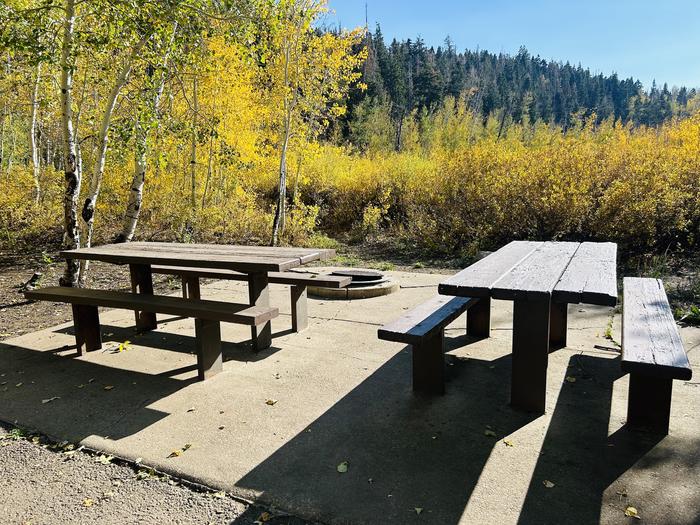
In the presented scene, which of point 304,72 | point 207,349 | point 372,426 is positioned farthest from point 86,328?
point 304,72

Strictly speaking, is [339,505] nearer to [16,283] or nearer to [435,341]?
[435,341]

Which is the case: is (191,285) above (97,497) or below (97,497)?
above

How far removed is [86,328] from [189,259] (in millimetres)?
1121

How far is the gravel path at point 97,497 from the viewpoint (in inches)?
73.3

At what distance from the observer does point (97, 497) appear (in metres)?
2.00

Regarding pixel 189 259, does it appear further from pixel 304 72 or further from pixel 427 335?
pixel 304 72

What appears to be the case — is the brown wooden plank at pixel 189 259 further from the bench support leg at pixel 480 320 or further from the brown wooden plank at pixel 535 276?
the bench support leg at pixel 480 320

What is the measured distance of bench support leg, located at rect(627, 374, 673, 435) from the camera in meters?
2.37

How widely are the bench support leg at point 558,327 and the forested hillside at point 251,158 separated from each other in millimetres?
4074

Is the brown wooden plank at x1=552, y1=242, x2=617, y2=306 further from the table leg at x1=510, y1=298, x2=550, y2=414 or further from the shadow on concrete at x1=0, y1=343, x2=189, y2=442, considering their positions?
the shadow on concrete at x1=0, y1=343, x2=189, y2=442

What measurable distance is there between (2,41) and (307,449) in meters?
4.76

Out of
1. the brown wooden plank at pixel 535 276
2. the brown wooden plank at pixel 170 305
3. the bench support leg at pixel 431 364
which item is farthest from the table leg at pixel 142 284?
the brown wooden plank at pixel 535 276

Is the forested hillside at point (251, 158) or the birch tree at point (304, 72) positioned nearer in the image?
the forested hillside at point (251, 158)

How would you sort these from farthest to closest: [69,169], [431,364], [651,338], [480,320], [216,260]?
[69,169]
[480,320]
[216,260]
[431,364]
[651,338]
